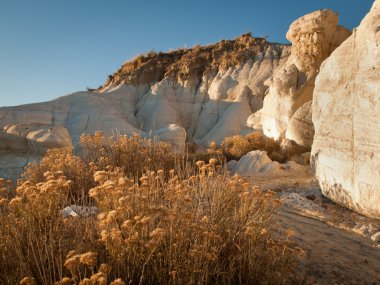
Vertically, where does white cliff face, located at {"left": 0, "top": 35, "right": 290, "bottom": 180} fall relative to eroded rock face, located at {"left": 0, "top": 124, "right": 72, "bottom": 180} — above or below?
above

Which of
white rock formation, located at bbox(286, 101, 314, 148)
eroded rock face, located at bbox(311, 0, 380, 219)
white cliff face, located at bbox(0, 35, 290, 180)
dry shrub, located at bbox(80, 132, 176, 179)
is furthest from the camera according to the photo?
white cliff face, located at bbox(0, 35, 290, 180)

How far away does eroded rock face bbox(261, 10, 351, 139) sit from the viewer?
13.5 metres

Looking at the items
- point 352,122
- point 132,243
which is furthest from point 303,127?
point 132,243

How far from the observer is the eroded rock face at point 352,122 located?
609cm

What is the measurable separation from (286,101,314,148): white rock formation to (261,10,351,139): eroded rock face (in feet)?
3.48

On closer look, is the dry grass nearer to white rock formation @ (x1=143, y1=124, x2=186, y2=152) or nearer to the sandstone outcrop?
the sandstone outcrop

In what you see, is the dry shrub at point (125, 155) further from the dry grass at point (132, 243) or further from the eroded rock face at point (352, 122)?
the dry grass at point (132, 243)

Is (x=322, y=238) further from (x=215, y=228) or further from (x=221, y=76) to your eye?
(x=221, y=76)

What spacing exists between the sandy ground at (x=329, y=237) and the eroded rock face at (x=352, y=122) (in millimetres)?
360

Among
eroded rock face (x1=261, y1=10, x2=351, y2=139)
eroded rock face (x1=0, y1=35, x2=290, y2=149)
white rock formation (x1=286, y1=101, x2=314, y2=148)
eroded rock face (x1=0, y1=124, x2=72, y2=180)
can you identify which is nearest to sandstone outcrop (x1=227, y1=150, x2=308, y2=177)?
white rock formation (x1=286, y1=101, x2=314, y2=148)

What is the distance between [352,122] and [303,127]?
615 cm

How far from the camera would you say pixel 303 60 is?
14.4m

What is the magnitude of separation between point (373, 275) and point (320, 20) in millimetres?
11550

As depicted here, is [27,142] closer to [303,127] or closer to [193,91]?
[303,127]
